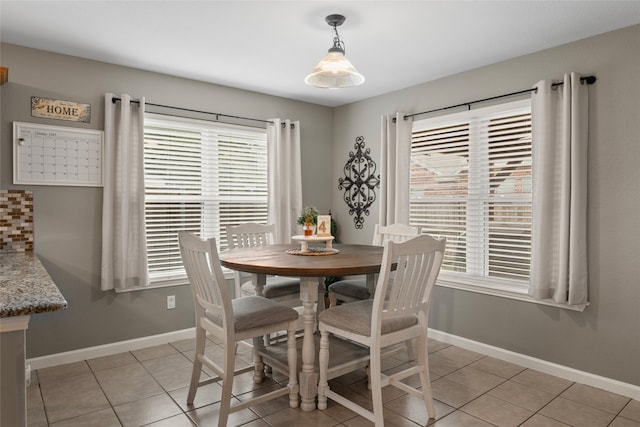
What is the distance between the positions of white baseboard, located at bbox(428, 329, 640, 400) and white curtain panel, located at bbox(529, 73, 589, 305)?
52 cm

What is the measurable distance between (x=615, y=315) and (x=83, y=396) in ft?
11.5

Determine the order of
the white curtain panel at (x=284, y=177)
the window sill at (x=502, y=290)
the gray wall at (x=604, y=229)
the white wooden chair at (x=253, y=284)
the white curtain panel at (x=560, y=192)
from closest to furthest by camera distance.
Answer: the gray wall at (x=604, y=229), the white curtain panel at (x=560, y=192), the window sill at (x=502, y=290), the white wooden chair at (x=253, y=284), the white curtain panel at (x=284, y=177)

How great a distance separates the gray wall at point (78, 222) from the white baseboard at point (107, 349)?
39mm

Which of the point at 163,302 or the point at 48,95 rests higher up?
the point at 48,95

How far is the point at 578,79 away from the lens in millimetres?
2797

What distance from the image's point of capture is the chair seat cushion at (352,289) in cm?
309

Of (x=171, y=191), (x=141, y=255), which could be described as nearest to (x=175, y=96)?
(x=171, y=191)

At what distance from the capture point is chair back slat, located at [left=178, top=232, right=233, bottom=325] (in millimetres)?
2109

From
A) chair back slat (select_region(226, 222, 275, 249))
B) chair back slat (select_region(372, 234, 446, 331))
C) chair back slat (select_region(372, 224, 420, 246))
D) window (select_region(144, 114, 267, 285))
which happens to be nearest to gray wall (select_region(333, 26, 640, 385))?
chair back slat (select_region(372, 224, 420, 246))

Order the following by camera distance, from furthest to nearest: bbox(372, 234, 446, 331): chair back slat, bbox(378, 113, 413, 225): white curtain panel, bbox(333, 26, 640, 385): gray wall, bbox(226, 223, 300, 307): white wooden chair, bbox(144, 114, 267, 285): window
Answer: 1. bbox(378, 113, 413, 225): white curtain panel
2. bbox(144, 114, 267, 285): window
3. bbox(226, 223, 300, 307): white wooden chair
4. bbox(333, 26, 640, 385): gray wall
5. bbox(372, 234, 446, 331): chair back slat

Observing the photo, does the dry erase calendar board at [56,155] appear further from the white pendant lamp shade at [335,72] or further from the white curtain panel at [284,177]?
the white pendant lamp shade at [335,72]

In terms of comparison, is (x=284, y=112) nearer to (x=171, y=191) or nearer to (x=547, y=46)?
(x=171, y=191)

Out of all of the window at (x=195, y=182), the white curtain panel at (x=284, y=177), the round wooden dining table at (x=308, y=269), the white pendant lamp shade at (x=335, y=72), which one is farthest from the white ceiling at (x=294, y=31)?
the round wooden dining table at (x=308, y=269)

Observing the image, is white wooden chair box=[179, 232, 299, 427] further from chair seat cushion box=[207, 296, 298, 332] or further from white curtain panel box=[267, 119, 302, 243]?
white curtain panel box=[267, 119, 302, 243]
